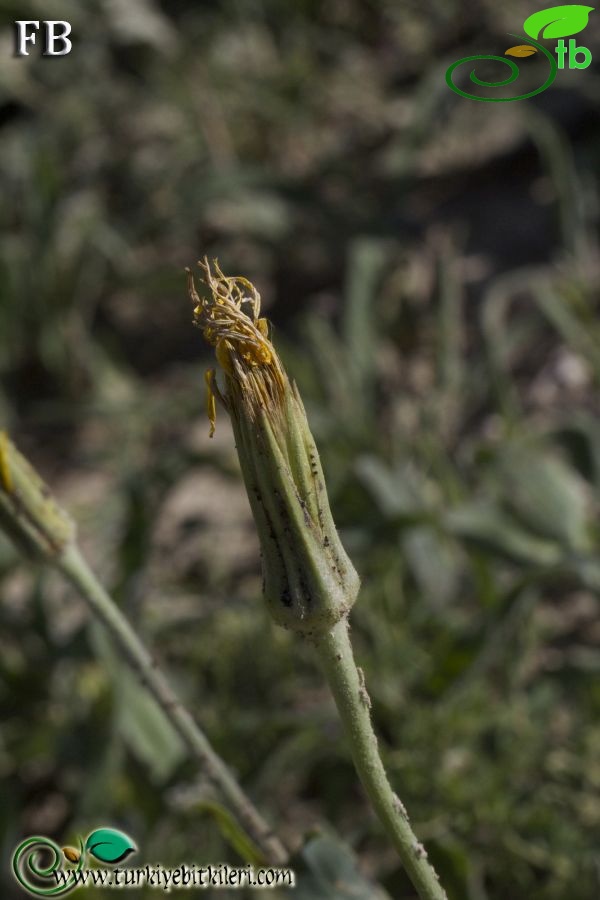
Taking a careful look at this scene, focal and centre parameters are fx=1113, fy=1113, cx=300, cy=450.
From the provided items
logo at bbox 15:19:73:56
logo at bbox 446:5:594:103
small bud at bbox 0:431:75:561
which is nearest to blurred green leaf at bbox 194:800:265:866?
small bud at bbox 0:431:75:561

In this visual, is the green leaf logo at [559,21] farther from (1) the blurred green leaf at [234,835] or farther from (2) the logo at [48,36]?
(1) the blurred green leaf at [234,835]

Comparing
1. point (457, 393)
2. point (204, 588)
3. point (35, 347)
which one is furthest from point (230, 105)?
point (204, 588)

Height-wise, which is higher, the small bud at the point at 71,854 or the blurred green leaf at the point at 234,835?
the blurred green leaf at the point at 234,835

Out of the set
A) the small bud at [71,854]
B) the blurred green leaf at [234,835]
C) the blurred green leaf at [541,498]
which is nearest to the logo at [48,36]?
the blurred green leaf at [541,498]

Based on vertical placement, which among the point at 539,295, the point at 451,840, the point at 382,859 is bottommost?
the point at 382,859

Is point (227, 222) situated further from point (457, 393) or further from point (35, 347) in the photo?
point (457, 393)
